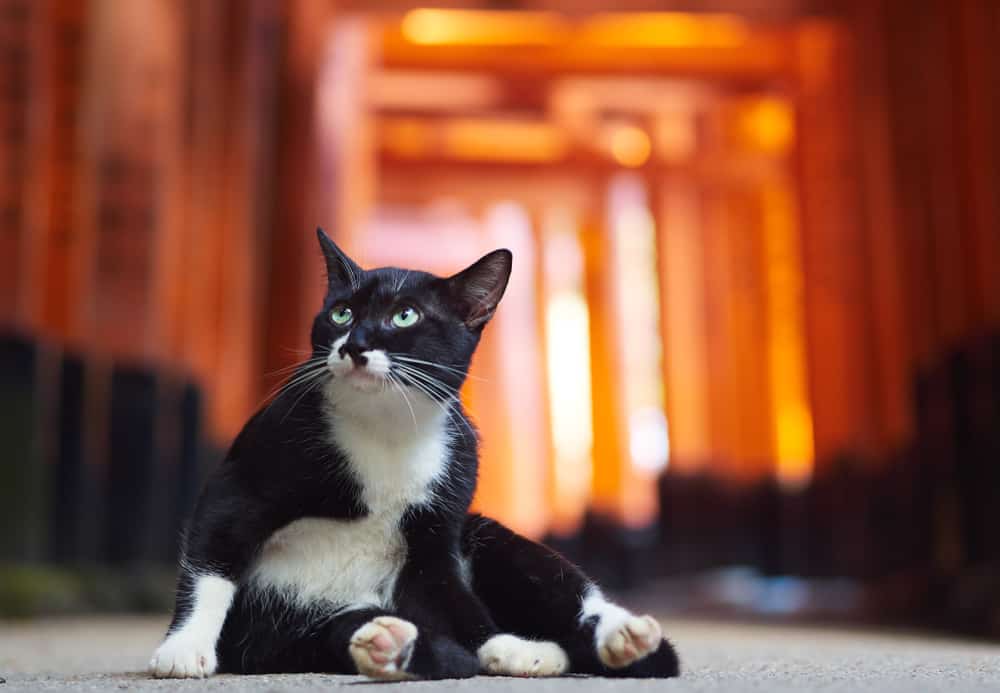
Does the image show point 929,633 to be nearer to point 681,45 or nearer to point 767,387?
point 681,45

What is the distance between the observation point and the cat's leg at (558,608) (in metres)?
1.23

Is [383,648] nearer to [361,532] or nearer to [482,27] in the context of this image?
[361,532]

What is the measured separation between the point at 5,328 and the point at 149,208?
3.09 feet

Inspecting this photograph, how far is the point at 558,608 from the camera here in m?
1.32

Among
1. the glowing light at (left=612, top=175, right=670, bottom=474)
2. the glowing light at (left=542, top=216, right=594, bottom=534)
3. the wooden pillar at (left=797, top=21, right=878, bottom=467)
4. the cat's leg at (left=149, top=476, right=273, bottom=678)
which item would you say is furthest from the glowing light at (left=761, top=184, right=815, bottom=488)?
the cat's leg at (left=149, top=476, right=273, bottom=678)

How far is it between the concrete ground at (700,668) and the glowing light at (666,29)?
2.43 meters

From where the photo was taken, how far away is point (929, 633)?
9.80 feet

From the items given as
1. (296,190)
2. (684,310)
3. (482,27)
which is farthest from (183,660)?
(684,310)

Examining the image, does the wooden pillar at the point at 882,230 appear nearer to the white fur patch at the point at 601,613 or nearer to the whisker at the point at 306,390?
the white fur patch at the point at 601,613

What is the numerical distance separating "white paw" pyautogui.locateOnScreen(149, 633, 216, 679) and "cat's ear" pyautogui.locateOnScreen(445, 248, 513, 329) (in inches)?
18.5

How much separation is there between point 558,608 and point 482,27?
357 cm

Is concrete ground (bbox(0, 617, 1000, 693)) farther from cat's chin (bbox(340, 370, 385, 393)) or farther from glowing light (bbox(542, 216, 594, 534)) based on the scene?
glowing light (bbox(542, 216, 594, 534))

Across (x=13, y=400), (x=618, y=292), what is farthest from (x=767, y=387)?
(x=13, y=400)

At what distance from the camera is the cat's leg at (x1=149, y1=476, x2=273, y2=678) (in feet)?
4.15
